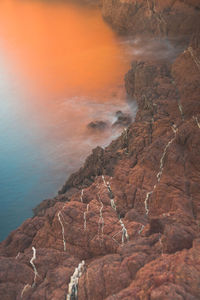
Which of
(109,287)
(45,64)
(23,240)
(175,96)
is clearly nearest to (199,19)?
(175,96)

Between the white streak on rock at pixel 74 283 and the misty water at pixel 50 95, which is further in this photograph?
the misty water at pixel 50 95

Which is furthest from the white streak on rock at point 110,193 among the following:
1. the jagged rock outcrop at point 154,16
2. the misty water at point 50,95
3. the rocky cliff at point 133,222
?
the jagged rock outcrop at point 154,16

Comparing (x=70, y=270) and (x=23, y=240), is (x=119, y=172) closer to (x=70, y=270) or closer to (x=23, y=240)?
(x=23, y=240)

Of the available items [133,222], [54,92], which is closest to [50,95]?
[54,92]

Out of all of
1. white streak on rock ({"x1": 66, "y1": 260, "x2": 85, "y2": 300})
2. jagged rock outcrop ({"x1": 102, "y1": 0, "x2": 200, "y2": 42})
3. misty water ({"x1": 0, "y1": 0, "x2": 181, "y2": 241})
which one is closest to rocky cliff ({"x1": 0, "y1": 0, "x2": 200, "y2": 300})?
white streak on rock ({"x1": 66, "y1": 260, "x2": 85, "y2": 300})

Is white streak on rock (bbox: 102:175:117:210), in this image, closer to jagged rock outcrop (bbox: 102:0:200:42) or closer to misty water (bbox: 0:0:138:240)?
→ misty water (bbox: 0:0:138:240)

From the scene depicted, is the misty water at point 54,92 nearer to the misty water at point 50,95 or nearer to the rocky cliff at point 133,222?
the misty water at point 50,95

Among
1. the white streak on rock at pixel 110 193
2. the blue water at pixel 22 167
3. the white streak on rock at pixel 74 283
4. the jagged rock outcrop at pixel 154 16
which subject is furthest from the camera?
the jagged rock outcrop at pixel 154 16
